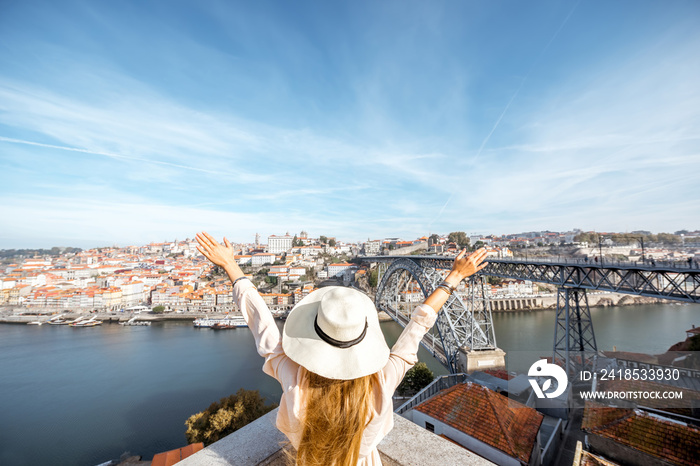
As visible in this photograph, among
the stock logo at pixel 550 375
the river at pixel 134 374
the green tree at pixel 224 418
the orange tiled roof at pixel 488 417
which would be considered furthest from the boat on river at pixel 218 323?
the stock logo at pixel 550 375

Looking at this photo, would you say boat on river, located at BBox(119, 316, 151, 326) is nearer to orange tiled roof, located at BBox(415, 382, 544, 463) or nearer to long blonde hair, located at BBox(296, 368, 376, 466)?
orange tiled roof, located at BBox(415, 382, 544, 463)

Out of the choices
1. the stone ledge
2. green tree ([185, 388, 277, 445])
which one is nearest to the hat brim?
the stone ledge

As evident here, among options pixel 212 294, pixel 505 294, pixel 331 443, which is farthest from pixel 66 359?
pixel 505 294

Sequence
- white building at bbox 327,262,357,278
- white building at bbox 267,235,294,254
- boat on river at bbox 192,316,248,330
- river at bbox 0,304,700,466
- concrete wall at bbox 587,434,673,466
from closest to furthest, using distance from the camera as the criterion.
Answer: concrete wall at bbox 587,434,673,466 → river at bbox 0,304,700,466 → boat on river at bbox 192,316,248,330 → white building at bbox 327,262,357,278 → white building at bbox 267,235,294,254

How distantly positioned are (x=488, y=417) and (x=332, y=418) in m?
5.54

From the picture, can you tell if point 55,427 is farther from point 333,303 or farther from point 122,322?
point 122,322

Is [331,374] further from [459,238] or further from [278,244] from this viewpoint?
[278,244]

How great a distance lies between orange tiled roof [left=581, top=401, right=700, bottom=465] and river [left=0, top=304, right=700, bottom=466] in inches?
328

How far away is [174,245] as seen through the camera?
7888cm

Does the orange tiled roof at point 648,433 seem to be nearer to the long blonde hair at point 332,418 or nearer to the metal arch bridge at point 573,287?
the metal arch bridge at point 573,287

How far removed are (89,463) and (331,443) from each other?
13201 mm

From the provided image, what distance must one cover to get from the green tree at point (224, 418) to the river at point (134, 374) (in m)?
3.10

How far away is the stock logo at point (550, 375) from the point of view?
256 inches

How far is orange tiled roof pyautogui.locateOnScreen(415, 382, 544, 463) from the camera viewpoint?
4.52m
